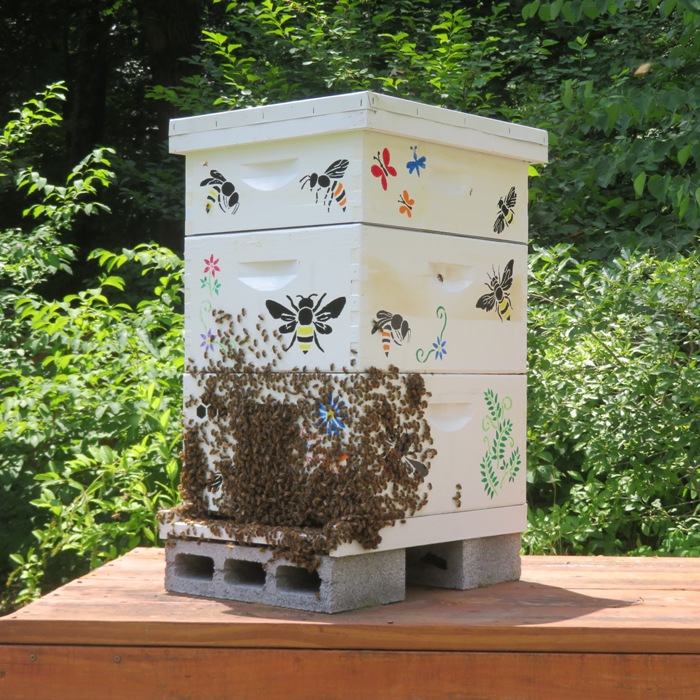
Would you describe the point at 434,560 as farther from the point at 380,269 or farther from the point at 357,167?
the point at 357,167

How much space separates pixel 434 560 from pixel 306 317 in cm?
76

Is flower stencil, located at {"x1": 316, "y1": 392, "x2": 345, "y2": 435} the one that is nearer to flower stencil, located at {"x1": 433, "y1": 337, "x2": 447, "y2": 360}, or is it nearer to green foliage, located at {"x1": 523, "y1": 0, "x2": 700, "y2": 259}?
flower stencil, located at {"x1": 433, "y1": 337, "x2": 447, "y2": 360}

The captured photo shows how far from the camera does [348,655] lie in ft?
6.98

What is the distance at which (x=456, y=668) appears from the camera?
6.98 ft

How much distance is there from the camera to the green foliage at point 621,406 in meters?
3.71

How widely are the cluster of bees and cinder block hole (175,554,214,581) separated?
0.11m

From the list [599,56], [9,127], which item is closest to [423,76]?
[599,56]

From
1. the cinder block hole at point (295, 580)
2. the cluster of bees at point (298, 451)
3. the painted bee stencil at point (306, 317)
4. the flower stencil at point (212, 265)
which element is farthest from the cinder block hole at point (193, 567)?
the flower stencil at point (212, 265)

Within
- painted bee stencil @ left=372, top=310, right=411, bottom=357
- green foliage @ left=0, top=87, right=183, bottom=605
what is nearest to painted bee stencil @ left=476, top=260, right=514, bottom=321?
painted bee stencil @ left=372, top=310, right=411, bottom=357

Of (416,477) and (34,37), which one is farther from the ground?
(34,37)

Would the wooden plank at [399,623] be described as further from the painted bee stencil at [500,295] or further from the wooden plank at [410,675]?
the painted bee stencil at [500,295]

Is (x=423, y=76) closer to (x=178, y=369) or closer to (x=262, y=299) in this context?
(x=178, y=369)

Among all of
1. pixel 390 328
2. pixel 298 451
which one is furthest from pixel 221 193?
pixel 298 451

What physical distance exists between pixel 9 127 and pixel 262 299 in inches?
105
